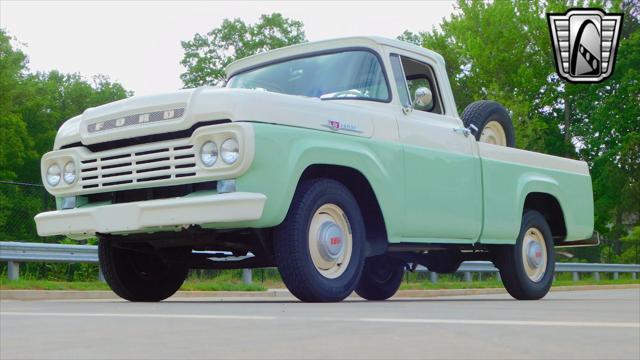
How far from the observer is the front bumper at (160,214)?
644 centimetres

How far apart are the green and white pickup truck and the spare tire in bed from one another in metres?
0.02

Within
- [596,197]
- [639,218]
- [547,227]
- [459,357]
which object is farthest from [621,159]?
[459,357]

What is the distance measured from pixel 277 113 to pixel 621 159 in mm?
33557

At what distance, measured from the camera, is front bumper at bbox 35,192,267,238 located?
644cm

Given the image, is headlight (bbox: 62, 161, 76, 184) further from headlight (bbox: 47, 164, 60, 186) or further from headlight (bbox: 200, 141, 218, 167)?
headlight (bbox: 200, 141, 218, 167)

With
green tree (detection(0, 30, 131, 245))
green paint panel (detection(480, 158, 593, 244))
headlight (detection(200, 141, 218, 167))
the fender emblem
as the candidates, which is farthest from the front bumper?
green tree (detection(0, 30, 131, 245))

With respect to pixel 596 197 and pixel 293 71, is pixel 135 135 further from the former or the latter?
pixel 596 197

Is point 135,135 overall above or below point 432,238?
above

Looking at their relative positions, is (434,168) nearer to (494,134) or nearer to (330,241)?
(330,241)

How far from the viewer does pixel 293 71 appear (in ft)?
27.3

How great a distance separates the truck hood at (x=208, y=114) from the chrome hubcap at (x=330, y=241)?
655 millimetres

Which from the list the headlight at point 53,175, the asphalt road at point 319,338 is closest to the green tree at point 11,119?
the headlight at point 53,175

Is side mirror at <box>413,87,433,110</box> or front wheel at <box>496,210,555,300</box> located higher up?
side mirror at <box>413,87,433,110</box>

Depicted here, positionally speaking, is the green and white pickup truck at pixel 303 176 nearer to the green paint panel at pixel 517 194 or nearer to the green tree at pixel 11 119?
the green paint panel at pixel 517 194
